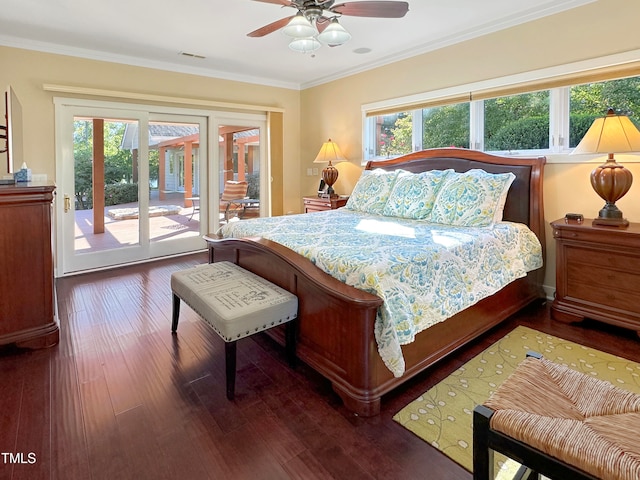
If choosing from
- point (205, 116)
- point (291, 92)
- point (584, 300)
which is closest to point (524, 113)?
point (584, 300)

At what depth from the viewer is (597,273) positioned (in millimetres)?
2775

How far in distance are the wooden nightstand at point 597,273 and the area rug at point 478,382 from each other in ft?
1.32

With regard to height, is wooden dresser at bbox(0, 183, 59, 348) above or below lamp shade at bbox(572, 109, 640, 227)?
below

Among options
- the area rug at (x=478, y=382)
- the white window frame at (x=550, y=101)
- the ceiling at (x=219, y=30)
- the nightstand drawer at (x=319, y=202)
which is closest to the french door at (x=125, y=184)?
the ceiling at (x=219, y=30)

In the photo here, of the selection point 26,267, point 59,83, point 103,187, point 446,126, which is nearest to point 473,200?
point 446,126

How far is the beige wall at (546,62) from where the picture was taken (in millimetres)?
2898

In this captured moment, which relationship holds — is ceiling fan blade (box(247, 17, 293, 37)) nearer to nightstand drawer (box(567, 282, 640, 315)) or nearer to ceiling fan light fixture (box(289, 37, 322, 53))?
ceiling fan light fixture (box(289, 37, 322, 53))

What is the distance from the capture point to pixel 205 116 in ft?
17.3

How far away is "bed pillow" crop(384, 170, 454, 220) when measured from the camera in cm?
335

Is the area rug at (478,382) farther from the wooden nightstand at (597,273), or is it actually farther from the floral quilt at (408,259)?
the wooden nightstand at (597,273)

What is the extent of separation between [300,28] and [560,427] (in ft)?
7.99

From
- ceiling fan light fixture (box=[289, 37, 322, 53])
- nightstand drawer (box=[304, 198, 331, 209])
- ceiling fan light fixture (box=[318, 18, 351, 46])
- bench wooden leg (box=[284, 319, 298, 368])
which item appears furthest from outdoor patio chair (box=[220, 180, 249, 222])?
bench wooden leg (box=[284, 319, 298, 368])

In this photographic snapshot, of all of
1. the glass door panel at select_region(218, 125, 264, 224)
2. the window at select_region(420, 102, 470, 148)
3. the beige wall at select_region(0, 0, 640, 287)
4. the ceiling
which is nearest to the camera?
the beige wall at select_region(0, 0, 640, 287)

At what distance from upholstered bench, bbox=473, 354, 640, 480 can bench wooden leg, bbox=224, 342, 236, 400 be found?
1.24m
